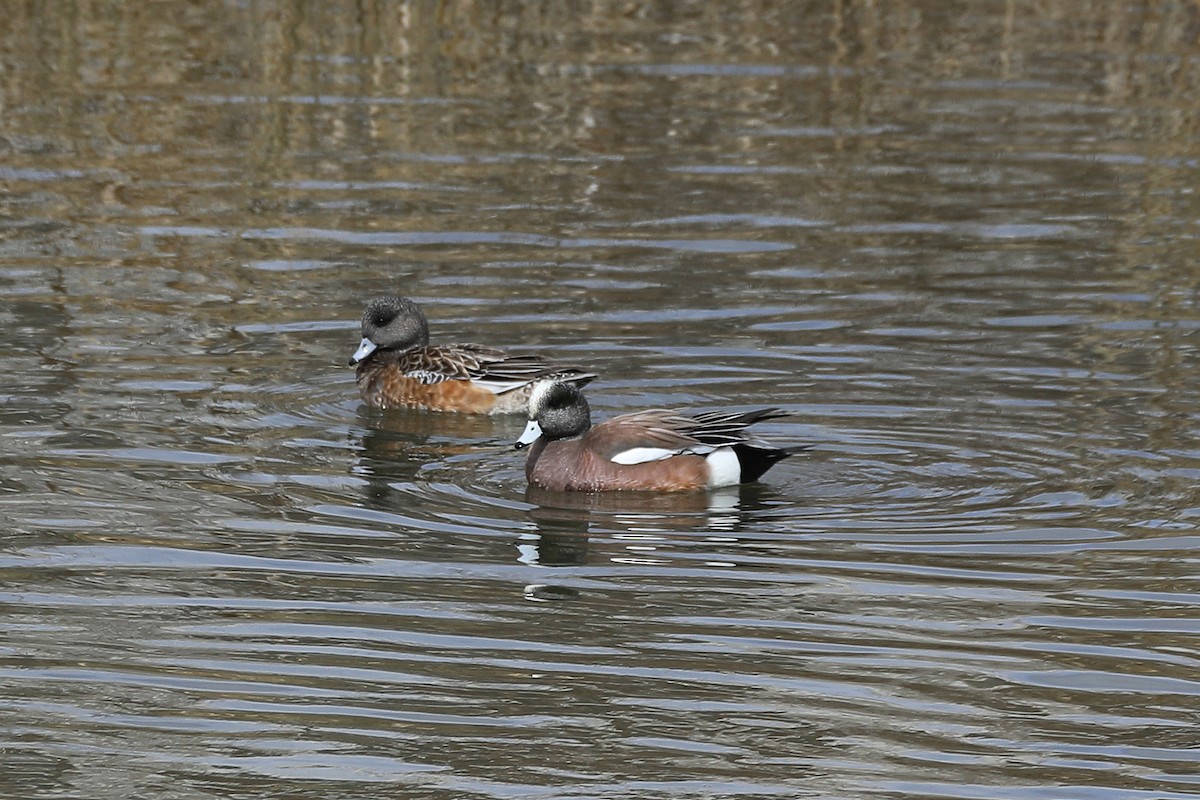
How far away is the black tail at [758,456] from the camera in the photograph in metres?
9.67

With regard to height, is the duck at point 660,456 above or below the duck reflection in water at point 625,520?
above

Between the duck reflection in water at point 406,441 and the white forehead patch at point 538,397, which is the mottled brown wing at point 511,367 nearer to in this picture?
the duck reflection in water at point 406,441

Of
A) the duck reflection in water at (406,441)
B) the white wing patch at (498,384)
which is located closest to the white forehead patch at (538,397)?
the duck reflection in water at (406,441)

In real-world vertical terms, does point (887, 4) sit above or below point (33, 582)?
above

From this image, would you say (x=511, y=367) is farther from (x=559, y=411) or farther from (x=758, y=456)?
(x=758, y=456)

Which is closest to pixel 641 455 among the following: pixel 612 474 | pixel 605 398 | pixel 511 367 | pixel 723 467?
pixel 612 474

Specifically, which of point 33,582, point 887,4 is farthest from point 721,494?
point 887,4

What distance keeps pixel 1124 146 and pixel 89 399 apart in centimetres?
982

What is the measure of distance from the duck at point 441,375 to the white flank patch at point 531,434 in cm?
110

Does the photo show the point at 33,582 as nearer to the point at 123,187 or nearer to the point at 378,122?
the point at 123,187

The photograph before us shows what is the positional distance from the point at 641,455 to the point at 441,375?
2176 mm

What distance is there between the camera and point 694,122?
1856 centimetres

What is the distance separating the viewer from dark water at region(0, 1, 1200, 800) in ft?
21.3

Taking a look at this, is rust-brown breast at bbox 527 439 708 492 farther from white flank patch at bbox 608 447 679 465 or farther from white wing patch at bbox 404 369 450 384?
white wing patch at bbox 404 369 450 384
